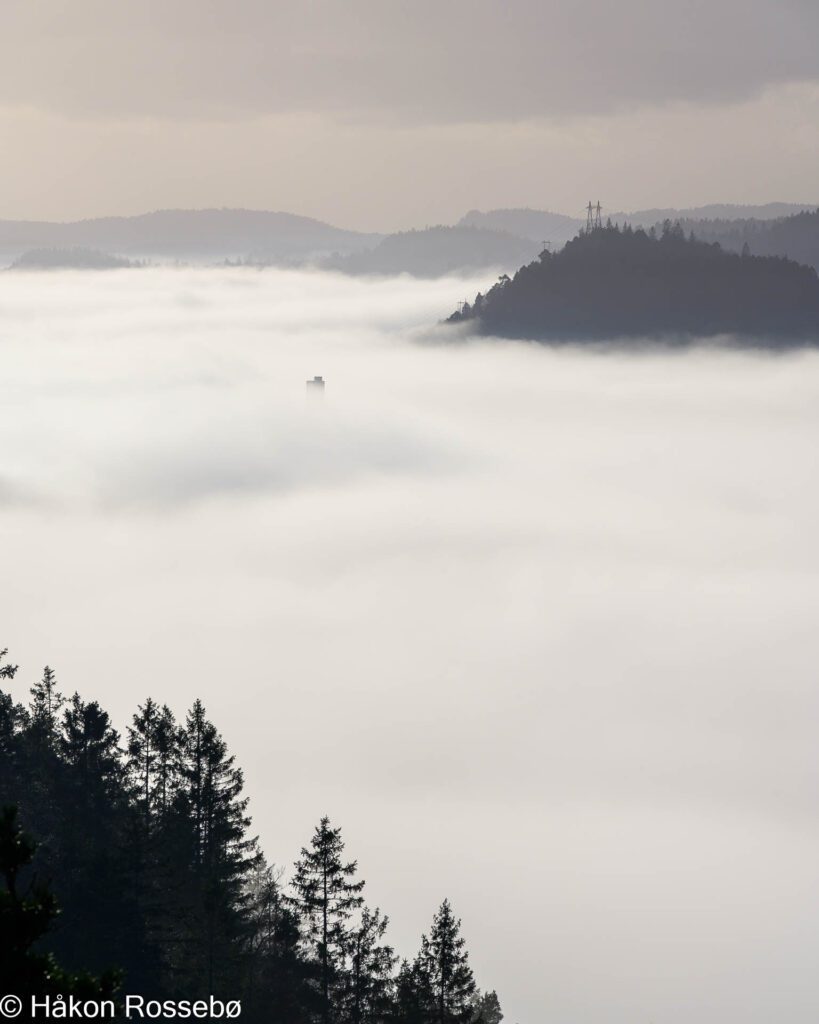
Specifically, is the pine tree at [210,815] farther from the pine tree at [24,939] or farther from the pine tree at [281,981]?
the pine tree at [24,939]

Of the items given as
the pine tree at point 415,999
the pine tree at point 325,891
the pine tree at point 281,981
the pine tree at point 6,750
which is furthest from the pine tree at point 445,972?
the pine tree at point 6,750

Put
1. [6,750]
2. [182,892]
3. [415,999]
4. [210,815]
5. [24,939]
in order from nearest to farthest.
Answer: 1. [24,939]
2. [415,999]
3. [182,892]
4. [210,815]
5. [6,750]

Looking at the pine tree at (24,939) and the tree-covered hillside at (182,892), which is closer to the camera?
the pine tree at (24,939)

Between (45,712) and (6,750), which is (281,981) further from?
(45,712)

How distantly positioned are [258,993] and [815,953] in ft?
Answer: 508

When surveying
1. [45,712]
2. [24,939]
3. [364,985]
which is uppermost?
[45,712]

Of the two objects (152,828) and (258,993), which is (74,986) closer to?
(258,993)

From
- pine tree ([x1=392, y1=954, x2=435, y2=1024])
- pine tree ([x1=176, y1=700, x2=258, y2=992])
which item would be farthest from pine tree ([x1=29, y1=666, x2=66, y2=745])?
pine tree ([x1=392, y1=954, x2=435, y2=1024])

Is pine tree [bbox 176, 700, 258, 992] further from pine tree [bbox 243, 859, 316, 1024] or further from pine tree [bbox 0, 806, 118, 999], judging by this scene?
pine tree [bbox 0, 806, 118, 999]

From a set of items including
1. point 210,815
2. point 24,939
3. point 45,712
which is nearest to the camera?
point 24,939

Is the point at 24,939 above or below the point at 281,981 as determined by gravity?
above

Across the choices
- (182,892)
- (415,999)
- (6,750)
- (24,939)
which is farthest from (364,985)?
(24,939)

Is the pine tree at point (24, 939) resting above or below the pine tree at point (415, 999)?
above

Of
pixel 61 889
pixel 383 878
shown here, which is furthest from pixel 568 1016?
pixel 61 889
